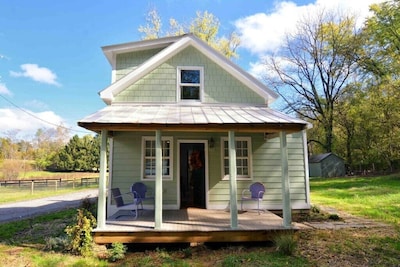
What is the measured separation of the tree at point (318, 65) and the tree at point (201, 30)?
711cm

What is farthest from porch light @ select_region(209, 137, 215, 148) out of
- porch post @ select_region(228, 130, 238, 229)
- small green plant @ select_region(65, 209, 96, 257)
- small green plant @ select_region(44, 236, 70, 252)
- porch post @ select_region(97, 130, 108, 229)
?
small green plant @ select_region(44, 236, 70, 252)

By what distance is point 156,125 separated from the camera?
623 centimetres

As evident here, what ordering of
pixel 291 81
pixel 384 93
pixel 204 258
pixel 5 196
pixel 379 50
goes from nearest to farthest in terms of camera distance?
pixel 204 258 → pixel 5 196 → pixel 384 93 → pixel 379 50 → pixel 291 81

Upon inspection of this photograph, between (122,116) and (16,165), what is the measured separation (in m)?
30.3

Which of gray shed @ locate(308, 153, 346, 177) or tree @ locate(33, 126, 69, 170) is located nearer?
gray shed @ locate(308, 153, 346, 177)

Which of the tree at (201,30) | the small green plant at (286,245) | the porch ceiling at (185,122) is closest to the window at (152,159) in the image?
Answer: the porch ceiling at (185,122)

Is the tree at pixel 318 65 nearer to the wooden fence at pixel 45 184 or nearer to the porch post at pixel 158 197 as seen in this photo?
the wooden fence at pixel 45 184

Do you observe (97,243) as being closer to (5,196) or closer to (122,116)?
(122,116)

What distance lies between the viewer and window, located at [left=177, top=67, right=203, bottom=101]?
30.4ft

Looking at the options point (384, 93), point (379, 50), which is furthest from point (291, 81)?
point (384, 93)

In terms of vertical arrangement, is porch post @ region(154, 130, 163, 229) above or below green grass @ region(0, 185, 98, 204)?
above

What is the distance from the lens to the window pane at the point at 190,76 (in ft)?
A: 30.7

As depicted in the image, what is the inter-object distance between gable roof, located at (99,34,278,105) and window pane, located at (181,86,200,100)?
118 centimetres

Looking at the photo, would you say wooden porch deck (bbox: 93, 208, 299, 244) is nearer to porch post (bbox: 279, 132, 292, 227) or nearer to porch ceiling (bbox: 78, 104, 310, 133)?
porch post (bbox: 279, 132, 292, 227)
